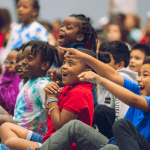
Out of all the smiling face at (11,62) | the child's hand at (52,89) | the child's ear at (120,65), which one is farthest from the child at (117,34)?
the child's hand at (52,89)

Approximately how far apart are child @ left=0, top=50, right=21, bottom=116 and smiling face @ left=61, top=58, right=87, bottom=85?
4.01 feet

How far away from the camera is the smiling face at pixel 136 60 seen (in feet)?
11.7

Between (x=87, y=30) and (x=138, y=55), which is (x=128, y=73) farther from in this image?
(x=138, y=55)

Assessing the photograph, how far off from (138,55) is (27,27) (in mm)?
1738

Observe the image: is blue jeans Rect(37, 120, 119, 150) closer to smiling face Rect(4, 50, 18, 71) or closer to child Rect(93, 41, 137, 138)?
child Rect(93, 41, 137, 138)

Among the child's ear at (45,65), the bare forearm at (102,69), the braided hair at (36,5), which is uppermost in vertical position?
the braided hair at (36,5)

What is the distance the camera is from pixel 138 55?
3680 millimetres

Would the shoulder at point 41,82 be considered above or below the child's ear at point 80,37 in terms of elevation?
below

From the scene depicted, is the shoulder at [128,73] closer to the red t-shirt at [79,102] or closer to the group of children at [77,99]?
the group of children at [77,99]

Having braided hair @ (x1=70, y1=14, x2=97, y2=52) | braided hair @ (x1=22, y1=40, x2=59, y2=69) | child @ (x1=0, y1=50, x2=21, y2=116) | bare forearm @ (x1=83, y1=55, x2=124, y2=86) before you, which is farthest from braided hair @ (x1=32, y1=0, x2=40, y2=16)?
bare forearm @ (x1=83, y1=55, x2=124, y2=86)

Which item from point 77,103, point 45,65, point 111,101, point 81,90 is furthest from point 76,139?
point 45,65

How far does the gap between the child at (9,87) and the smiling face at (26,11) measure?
31.4 inches

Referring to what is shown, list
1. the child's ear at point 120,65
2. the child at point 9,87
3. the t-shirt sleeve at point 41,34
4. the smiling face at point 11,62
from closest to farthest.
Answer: the child's ear at point 120,65 → the child at point 9,87 → the smiling face at point 11,62 → the t-shirt sleeve at point 41,34

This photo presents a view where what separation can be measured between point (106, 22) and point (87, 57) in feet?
17.6
